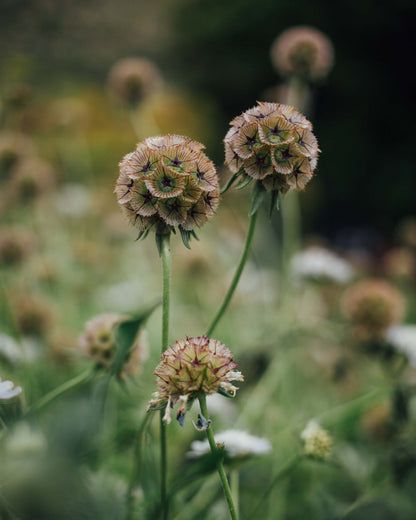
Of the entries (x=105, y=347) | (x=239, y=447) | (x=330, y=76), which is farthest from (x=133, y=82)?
(x=330, y=76)

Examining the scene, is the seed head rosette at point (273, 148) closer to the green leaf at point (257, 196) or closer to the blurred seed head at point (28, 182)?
the green leaf at point (257, 196)

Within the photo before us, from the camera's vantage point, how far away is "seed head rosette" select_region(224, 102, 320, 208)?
454 millimetres

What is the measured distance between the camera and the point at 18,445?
1.04 ft

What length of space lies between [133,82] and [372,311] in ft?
2.49

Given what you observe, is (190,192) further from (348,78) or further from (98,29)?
(98,29)

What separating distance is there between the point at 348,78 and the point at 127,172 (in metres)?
3.42

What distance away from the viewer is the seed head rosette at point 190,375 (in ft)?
1.30

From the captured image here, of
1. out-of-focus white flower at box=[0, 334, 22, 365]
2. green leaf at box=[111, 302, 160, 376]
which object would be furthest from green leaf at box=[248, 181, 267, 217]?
out-of-focus white flower at box=[0, 334, 22, 365]

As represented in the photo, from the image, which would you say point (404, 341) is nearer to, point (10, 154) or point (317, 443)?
point (317, 443)

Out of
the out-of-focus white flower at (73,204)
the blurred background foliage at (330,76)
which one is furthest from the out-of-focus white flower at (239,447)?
the blurred background foliage at (330,76)

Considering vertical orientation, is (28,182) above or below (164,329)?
above

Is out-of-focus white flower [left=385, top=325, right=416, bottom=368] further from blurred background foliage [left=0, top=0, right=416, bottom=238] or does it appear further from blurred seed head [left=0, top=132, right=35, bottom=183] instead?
blurred background foliage [left=0, top=0, right=416, bottom=238]

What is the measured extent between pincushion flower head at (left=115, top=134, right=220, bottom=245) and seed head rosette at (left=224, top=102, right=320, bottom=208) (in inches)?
1.4

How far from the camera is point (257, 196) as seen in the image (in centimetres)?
47
